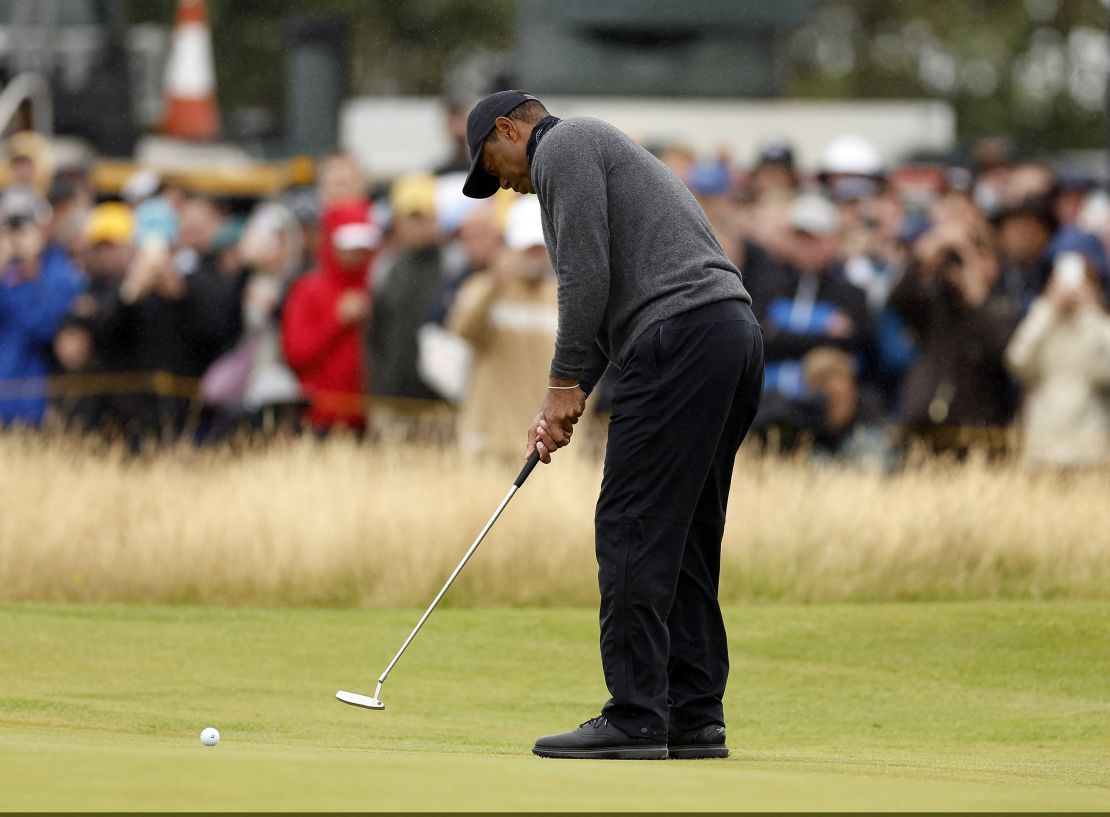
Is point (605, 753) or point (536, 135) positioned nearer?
point (605, 753)

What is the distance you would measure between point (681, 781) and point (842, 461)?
8829 millimetres

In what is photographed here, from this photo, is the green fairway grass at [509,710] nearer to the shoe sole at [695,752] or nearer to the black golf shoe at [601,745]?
the shoe sole at [695,752]

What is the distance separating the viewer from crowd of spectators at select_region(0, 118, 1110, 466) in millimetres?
14711

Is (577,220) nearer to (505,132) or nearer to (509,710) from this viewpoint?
(505,132)

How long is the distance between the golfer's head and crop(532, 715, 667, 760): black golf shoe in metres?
1.73

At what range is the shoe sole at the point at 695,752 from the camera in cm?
764

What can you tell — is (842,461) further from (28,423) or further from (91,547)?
(28,423)

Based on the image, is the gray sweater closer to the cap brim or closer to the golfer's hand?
the golfer's hand

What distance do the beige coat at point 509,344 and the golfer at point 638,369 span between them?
6.99 meters

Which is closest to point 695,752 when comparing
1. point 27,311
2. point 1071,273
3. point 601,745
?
point 601,745

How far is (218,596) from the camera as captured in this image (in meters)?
12.6

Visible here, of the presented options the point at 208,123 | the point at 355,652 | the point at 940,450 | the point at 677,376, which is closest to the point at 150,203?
the point at 940,450

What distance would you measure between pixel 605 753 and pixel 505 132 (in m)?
1.99

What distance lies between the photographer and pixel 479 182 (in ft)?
25.5
